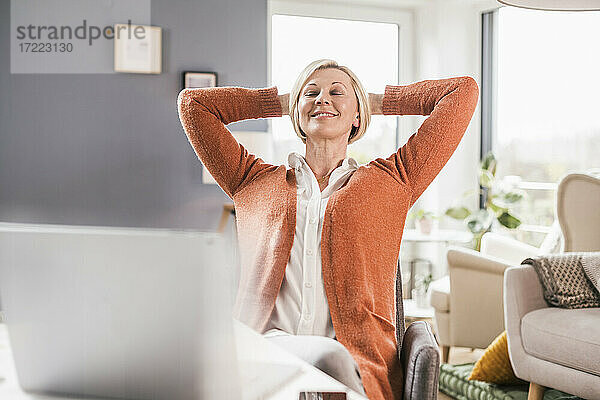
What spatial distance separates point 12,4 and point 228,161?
6.57ft

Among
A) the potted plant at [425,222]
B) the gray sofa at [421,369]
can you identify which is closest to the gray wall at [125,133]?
the potted plant at [425,222]

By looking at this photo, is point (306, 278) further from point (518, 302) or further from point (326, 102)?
point (518, 302)

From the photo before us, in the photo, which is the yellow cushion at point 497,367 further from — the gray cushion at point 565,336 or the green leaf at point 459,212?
the green leaf at point 459,212

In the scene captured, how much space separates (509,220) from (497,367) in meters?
1.00

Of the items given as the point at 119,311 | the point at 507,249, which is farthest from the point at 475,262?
the point at 119,311

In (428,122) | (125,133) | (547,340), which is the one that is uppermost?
(125,133)

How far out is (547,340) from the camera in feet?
5.45

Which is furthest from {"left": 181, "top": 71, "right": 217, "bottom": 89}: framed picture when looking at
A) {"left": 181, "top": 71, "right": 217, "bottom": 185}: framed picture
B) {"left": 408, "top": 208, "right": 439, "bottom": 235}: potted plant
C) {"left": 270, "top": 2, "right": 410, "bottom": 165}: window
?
{"left": 408, "top": 208, "right": 439, "bottom": 235}: potted plant

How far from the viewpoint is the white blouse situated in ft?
2.91

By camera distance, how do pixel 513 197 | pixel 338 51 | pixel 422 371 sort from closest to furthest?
pixel 422 371, pixel 513 197, pixel 338 51

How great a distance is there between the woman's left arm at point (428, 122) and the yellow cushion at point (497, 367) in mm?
1032

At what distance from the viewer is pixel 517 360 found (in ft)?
5.73

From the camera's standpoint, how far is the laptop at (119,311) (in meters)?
0.44

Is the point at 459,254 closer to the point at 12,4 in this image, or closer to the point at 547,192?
the point at 547,192
